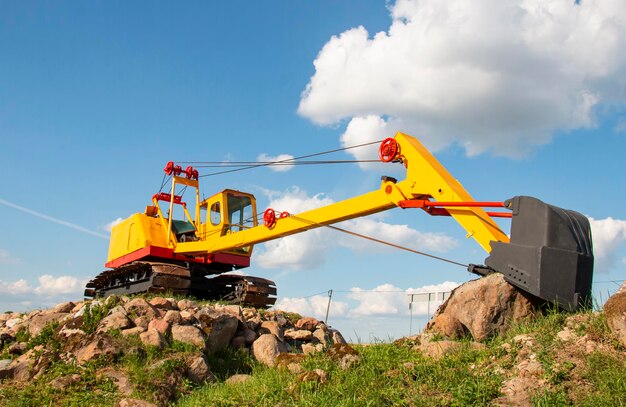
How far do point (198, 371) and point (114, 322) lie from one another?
2039 mm

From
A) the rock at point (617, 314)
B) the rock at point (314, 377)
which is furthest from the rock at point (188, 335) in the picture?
the rock at point (617, 314)

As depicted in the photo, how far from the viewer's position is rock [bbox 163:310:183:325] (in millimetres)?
10828

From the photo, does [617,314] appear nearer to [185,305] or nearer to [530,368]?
[530,368]

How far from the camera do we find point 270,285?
16.8m

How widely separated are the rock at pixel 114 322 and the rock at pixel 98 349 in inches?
19.6

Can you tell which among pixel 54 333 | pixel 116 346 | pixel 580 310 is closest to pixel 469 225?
pixel 580 310

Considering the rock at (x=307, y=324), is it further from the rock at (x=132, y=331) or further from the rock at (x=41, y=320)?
the rock at (x=41, y=320)

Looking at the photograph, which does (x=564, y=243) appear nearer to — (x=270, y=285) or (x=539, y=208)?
(x=539, y=208)

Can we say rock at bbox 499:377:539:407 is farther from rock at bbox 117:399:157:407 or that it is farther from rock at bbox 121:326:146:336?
rock at bbox 121:326:146:336

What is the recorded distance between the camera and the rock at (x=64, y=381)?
A: 886 centimetres

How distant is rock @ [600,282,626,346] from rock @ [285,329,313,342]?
770 centimetres

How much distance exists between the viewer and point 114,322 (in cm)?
1044

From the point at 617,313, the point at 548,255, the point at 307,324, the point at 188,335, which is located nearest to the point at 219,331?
the point at 188,335

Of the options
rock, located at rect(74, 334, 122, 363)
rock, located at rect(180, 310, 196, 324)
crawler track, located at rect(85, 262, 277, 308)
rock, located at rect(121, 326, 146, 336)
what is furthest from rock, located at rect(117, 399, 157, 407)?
crawler track, located at rect(85, 262, 277, 308)
